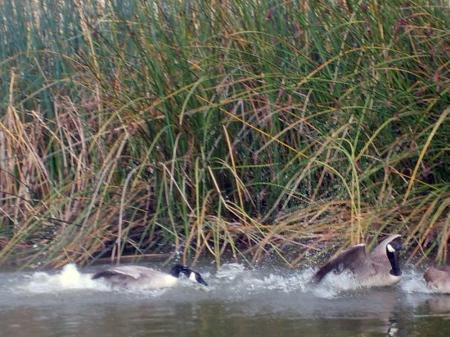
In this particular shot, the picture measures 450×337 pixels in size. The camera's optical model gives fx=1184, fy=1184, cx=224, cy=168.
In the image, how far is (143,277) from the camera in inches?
313

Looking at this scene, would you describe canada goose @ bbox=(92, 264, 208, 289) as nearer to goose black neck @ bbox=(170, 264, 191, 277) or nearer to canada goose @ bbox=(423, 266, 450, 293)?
goose black neck @ bbox=(170, 264, 191, 277)

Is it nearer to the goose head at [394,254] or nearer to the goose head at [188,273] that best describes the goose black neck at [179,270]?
the goose head at [188,273]

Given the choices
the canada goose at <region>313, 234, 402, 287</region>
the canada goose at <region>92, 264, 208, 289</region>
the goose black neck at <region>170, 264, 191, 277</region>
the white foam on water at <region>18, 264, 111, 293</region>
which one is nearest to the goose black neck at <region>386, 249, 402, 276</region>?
the canada goose at <region>313, 234, 402, 287</region>

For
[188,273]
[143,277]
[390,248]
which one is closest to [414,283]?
[390,248]

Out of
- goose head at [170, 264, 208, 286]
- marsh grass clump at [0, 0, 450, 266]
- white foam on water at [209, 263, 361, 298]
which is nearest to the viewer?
white foam on water at [209, 263, 361, 298]

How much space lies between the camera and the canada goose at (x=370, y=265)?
7.69 metres

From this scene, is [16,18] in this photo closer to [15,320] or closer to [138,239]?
[138,239]

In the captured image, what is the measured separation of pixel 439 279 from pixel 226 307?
1.33 meters

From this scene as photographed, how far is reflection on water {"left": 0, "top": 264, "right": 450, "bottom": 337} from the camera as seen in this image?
666 centimetres

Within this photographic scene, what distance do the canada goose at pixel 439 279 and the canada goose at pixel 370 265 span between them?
34 cm

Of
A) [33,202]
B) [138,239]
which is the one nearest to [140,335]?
[138,239]

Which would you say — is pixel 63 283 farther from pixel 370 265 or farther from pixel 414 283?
pixel 414 283

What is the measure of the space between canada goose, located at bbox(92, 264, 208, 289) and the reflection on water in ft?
0.17

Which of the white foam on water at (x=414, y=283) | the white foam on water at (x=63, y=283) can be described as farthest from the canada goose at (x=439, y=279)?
the white foam on water at (x=63, y=283)
